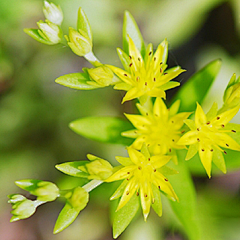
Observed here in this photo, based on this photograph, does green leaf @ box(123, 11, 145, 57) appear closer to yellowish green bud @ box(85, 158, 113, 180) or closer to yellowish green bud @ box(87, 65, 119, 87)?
yellowish green bud @ box(87, 65, 119, 87)

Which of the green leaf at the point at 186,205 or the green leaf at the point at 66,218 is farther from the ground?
the green leaf at the point at 66,218

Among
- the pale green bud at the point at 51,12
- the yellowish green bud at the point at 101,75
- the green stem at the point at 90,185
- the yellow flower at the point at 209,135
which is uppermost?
the pale green bud at the point at 51,12

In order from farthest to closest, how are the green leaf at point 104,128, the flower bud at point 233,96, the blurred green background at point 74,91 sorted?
1. the blurred green background at point 74,91
2. the green leaf at point 104,128
3. the flower bud at point 233,96

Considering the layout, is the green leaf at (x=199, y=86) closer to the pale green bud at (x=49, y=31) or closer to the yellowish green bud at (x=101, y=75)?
the yellowish green bud at (x=101, y=75)

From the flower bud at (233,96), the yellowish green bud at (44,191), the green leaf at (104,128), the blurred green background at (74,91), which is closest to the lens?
the yellowish green bud at (44,191)

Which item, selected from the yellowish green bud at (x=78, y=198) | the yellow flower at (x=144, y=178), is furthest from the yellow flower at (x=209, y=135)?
the yellowish green bud at (x=78, y=198)

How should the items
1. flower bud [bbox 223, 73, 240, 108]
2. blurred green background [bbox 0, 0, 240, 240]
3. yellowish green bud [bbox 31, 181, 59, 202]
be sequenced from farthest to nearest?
blurred green background [bbox 0, 0, 240, 240]
flower bud [bbox 223, 73, 240, 108]
yellowish green bud [bbox 31, 181, 59, 202]

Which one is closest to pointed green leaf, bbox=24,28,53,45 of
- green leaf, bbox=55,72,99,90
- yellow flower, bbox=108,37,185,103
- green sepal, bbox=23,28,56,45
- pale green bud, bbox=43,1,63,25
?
green sepal, bbox=23,28,56,45

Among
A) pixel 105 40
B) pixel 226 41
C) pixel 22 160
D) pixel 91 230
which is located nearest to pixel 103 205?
pixel 91 230
